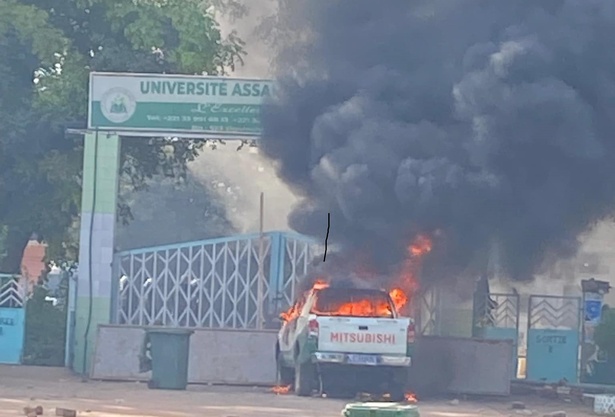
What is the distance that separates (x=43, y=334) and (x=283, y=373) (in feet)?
25.0

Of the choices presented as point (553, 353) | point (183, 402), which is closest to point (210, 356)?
point (183, 402)

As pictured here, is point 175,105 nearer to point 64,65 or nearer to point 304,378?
point 64,65

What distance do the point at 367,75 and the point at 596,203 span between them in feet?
14.3

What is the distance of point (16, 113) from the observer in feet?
92.2

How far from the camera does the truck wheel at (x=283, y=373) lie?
22.7 m

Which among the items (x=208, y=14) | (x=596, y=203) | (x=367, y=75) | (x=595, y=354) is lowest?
(x=595, y=354)

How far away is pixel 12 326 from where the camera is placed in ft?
89.8

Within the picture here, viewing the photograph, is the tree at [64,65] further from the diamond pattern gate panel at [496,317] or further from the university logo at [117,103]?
the diamond pattern gate panel at [496,317]

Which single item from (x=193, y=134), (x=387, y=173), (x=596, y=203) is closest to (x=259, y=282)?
(x=193, y=134)

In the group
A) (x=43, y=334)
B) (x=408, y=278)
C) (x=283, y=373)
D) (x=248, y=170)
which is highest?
(x=248, y=170)

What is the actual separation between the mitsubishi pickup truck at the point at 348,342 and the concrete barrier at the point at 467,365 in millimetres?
2029

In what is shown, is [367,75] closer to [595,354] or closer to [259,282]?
[259,282]

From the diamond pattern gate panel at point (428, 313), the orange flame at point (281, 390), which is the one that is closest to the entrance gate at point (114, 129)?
the orange flame at point (281, 390)

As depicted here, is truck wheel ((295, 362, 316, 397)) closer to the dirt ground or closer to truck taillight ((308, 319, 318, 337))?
the dirt ground
